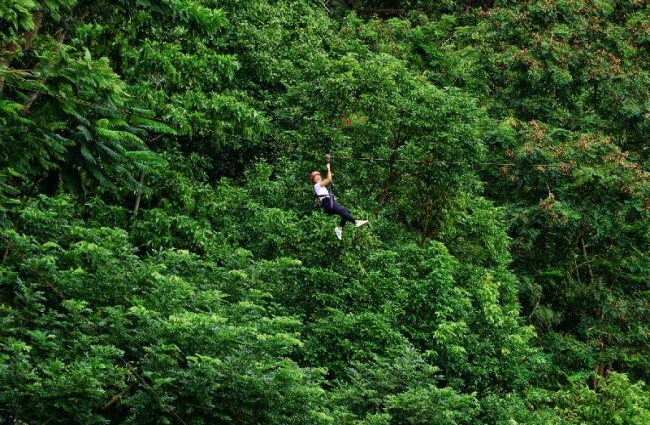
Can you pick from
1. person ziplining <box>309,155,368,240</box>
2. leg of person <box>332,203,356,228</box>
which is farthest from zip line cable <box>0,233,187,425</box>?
leg of person <box>332,203,356,228</box>

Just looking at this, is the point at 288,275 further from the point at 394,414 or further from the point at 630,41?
the point at 630,41

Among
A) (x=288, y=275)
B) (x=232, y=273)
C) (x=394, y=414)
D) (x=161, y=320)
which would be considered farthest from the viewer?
(x=288, y=275)

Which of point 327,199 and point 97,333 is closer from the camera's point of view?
point 97,333

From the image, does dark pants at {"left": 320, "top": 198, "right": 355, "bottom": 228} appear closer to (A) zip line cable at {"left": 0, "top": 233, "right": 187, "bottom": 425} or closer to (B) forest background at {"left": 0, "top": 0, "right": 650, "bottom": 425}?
(B) forest background at {"left": 0, "top": 0, "right": 650, "bottom": 425}

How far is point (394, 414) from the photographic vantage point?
10336mm

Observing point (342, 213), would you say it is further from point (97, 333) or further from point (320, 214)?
point (97, 333)

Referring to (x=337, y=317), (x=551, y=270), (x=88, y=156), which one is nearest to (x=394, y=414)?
(x=337, y=317)

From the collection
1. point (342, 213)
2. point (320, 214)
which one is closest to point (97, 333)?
point (342, 213)

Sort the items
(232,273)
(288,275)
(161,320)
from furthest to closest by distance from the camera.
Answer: (288,275), (232,273), (161,320)

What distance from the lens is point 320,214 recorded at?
13.2 metres

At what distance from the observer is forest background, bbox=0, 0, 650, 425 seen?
328 inches

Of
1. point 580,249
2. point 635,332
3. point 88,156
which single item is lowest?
point 635,332

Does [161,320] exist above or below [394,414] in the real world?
above

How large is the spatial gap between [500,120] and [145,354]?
1021cm
